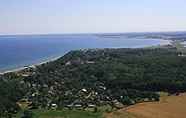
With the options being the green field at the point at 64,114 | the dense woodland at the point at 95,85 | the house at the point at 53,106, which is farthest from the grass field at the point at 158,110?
the house at the point at 53,106

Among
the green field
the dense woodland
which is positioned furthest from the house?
the green field

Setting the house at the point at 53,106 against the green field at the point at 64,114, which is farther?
the house at the point at 53,106

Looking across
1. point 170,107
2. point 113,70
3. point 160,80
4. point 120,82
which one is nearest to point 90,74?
point 113,70

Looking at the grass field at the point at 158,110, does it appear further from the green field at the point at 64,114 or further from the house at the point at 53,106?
the house at the point at 53,106

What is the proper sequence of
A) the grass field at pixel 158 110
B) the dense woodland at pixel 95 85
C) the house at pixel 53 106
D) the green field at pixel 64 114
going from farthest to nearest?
the dense woodland at pixel 95 85, the house at pixel 53 106, the grass field at pixel 158 110, the green field at pixel 64 114

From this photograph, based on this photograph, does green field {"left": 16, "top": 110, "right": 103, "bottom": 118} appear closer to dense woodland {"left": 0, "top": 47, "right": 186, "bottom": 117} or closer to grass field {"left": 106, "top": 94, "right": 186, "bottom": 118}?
grass field {"left": 106, "top": 94, "right": 186, "bottom": 118}

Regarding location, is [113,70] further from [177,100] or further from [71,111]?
[71,111]

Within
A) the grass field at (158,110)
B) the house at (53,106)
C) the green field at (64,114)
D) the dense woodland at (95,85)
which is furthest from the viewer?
the dense woodland at (95,85)

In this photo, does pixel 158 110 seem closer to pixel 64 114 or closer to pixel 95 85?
pixel 64 114
